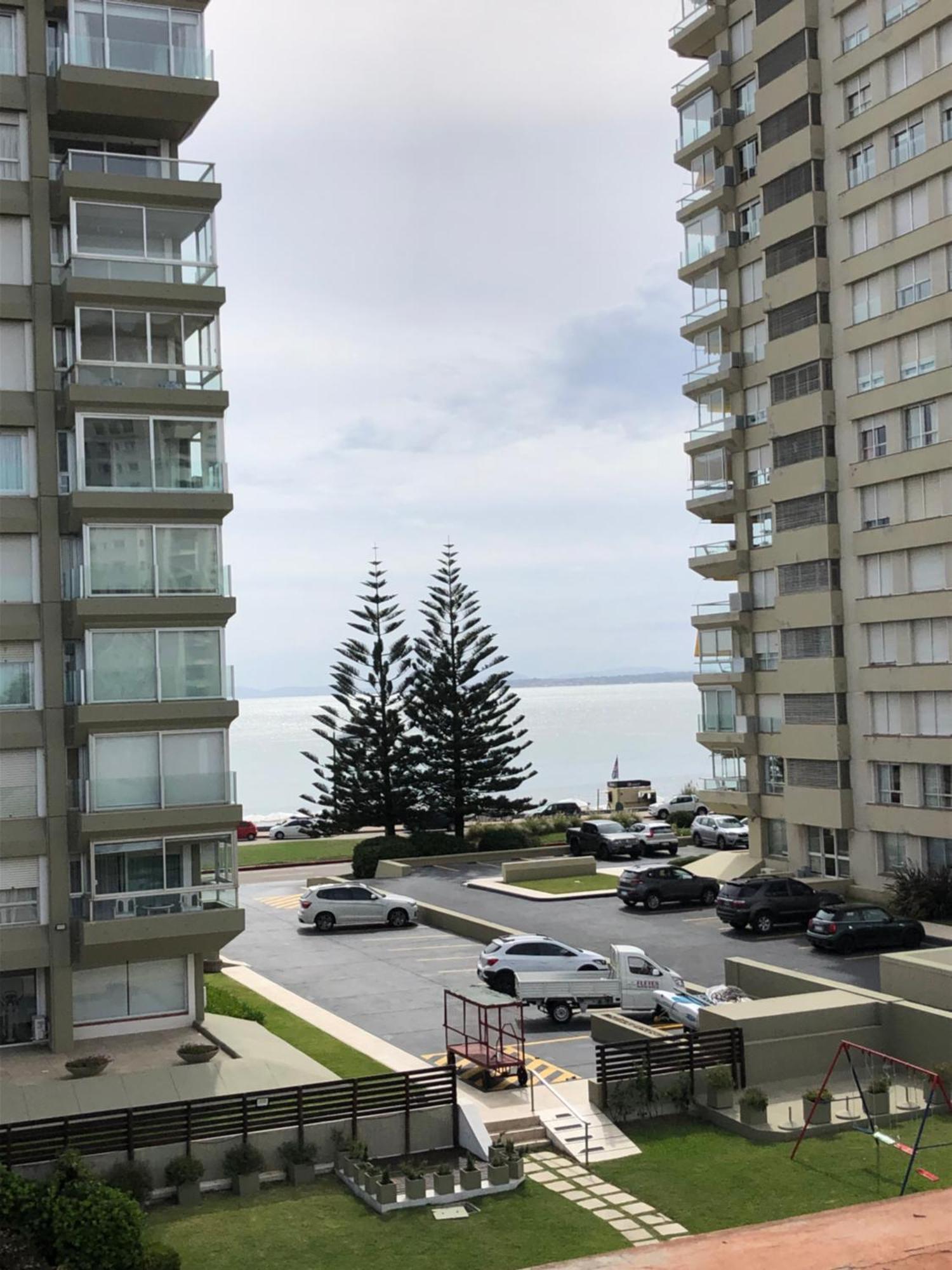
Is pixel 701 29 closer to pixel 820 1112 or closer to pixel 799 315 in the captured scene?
pixel 799 315

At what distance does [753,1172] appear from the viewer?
Answer: 20266 millimetres

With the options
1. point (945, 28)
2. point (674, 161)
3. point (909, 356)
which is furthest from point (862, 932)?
point (674, 161)

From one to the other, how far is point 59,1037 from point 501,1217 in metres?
11.3

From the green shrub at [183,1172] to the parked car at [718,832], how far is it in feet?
132

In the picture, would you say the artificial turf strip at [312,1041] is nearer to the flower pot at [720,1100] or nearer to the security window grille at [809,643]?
the flower pot at [720,1100]

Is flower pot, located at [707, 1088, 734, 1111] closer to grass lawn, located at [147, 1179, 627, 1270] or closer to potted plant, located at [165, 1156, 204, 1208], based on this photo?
grass lawn, located at [147, 1179, 627, 1270]

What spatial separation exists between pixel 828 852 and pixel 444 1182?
28.0 m

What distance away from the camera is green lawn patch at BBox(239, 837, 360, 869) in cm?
5875

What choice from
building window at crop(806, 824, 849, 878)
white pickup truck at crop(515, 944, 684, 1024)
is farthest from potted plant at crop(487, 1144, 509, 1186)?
building window at crop(806, 824, 849, 878)

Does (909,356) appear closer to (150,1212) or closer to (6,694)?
(6,694)

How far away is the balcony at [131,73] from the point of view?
1057 inches

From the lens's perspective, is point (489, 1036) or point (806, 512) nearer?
point (489, 1036)

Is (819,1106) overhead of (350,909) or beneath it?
beneath

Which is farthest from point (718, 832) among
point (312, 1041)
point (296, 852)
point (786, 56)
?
point (312, 1041)
